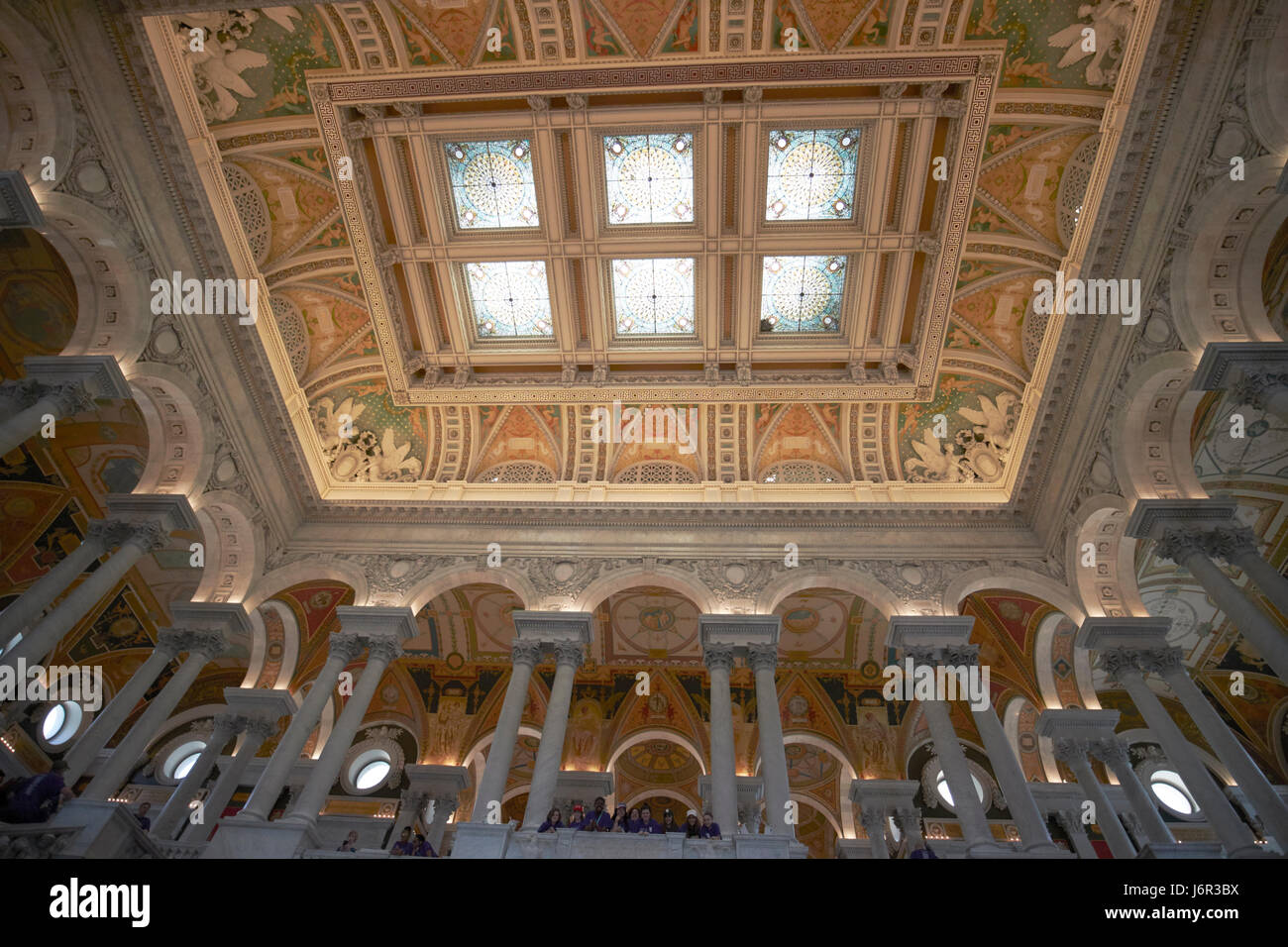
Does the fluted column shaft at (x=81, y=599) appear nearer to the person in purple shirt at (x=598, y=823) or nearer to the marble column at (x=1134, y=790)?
the person in purple shirt at (x=598, y=823)

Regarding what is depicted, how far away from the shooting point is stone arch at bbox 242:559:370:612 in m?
14.1

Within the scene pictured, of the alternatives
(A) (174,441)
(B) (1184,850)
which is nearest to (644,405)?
(A) (174,441)

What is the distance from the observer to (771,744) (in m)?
11.7

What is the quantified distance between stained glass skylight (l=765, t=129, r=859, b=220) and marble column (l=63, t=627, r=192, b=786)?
13.0 metres

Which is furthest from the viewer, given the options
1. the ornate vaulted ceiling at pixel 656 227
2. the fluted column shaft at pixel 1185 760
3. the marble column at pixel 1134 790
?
the ornate vaulted ceiling at pixel 656 227

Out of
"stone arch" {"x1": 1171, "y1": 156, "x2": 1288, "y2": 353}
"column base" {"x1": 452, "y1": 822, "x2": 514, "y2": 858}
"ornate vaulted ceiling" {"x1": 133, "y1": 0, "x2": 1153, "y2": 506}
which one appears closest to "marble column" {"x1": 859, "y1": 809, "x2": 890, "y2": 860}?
"ornate vaulted ceiling" {"x1": 133, "y1": 0, "x2": 1153, "y2": 506}

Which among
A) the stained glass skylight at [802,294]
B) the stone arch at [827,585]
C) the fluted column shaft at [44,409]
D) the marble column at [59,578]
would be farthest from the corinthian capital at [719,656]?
the fluted column shaft at [44,409]

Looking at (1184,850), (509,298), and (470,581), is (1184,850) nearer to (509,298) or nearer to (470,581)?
(470,581)

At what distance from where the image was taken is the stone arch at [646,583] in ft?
45.4

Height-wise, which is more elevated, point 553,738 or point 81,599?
point 81,599

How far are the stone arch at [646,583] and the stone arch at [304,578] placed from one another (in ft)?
13.6

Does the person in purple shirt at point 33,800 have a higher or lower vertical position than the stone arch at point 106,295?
lower

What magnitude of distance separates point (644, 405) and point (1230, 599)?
34.5 ft

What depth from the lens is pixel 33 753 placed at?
16.7 meters
